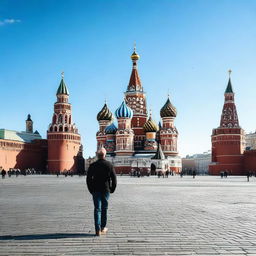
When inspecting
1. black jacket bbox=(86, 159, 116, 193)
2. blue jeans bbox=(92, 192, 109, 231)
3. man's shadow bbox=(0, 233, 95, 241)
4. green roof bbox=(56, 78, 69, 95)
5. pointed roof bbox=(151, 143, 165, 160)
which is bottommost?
man's shadow bbox=(0, 233, 95, 241)

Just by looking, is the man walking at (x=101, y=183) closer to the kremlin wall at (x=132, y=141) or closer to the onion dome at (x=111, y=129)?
the kremlin wall at (x=132, y=141)

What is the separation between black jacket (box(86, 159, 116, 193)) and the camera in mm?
7816

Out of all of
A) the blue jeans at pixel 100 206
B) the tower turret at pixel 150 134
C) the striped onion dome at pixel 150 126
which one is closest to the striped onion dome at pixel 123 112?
the striped onion dome at pixel 150 126

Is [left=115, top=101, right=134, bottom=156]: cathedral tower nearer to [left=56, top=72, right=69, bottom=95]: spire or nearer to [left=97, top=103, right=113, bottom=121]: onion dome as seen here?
[left=97, top=103, right=113, bottom=121]: onion dome

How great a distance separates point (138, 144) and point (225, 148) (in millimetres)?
17457

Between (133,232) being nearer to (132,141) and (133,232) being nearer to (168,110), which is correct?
(132,141)

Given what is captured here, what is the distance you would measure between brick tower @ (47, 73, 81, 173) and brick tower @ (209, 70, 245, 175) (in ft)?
103

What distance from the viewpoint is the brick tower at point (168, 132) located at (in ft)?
266

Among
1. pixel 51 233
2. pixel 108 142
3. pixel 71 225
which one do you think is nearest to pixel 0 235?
pixel 51 233

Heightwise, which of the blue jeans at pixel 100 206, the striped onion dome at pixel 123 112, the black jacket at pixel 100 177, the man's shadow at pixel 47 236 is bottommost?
the man's shadow at pixel 47 236

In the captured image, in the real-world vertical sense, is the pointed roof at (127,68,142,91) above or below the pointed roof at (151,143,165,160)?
above

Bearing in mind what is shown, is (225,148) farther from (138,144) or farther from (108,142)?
(108,142)

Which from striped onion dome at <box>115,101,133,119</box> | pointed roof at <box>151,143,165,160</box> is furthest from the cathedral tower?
pointed roof at <box>151,143,165,160</box>

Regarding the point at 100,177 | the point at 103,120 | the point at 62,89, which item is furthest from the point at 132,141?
the point at 100,177
